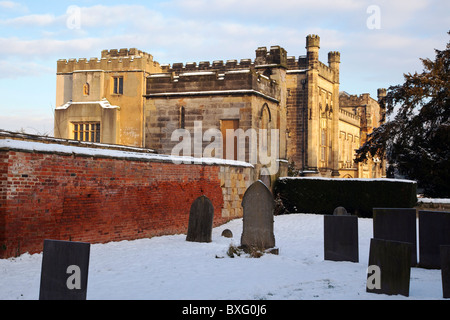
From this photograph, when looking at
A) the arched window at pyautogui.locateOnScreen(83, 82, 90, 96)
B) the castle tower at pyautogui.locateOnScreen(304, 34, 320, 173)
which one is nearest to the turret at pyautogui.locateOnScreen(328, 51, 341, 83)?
the castle tower at pyautogui.locateOnScreen(304, 34, 320, 173)

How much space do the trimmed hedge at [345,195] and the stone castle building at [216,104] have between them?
169 centimetres

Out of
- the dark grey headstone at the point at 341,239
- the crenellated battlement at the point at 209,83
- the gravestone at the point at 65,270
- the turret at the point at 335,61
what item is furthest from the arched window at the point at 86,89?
the gravestone at the point at 65,270

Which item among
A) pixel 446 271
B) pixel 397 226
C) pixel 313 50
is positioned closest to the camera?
pixel 446 271

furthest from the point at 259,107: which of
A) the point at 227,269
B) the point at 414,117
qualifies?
the point at 227,269

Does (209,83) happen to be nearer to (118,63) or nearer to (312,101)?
(118,63)

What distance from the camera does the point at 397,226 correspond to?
983 centimetres

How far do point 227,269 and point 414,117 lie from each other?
16661 millimetres

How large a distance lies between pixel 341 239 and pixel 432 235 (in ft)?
5.90

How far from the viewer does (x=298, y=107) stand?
1494 inches

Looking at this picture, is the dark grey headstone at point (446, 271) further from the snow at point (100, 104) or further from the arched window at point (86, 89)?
the arched window at point (86, 89)

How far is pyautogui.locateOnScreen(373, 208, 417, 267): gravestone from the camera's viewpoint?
9773mm

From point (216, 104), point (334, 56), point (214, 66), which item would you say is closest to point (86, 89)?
point (214, 66)

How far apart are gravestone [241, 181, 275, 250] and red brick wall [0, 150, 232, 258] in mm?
3201

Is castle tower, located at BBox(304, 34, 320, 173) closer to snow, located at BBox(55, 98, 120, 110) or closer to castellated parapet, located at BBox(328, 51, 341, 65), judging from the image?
castellated parapet, located at BBox(328, 51, 341, 65)
